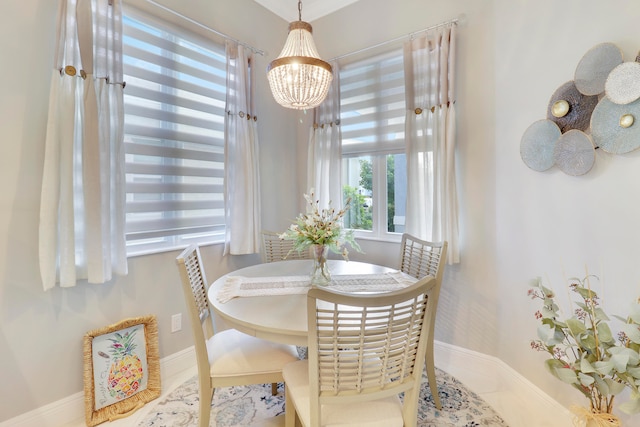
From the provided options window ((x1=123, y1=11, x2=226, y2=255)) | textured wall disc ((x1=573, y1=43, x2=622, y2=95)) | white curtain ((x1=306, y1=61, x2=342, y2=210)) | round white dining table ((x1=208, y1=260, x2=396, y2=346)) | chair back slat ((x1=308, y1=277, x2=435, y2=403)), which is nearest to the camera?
chair back slat ((x1=308, y1=277, x2=435, y2=403))

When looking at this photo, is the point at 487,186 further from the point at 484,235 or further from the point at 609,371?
the point at 609,371

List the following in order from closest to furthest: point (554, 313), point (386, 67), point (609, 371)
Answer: point (609, 371)
point (554, 313)
point (386, 67)

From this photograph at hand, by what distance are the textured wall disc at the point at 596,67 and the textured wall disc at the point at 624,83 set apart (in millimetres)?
54

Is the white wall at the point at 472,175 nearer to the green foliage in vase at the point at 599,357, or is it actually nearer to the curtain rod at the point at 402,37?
the curtain rod at the point at 402,37

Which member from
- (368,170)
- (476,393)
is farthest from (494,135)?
(476,393)

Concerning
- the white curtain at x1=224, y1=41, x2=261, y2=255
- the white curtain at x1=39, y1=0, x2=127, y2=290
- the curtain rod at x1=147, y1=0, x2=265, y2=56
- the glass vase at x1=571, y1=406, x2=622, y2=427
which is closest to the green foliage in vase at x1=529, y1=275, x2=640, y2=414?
the glass vase at x1=571, y1=406, x2=622, y2=427

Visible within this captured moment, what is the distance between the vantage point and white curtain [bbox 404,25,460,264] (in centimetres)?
217

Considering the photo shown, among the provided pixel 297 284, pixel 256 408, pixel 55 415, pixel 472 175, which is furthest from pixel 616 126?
pixel 55 415

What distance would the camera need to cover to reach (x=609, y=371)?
920 mm

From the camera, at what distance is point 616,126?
4.46ft

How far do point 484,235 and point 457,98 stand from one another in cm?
100

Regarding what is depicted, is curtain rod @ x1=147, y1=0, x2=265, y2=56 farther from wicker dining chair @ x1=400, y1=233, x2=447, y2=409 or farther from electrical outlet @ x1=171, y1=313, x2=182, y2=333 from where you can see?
electrical outlet @ x1=171, y1=313, x2=182, y2=333

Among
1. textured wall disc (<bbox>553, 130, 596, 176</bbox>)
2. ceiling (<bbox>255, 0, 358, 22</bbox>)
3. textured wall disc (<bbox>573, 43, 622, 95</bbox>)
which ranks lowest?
textured wall disc (<bbox>553, 130, 596, 176</bbox>)

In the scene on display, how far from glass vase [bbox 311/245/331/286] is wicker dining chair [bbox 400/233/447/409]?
605mm
